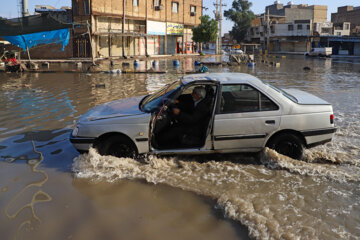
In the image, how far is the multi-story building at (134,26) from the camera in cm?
3706

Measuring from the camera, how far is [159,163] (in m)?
5.53

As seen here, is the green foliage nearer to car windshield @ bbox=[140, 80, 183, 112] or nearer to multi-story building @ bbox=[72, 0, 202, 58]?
multi-story building @ bbox=[72, 0, 202, 58]

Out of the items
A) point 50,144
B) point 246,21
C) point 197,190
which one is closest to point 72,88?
point 50,144

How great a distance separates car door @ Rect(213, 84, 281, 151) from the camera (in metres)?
5.43

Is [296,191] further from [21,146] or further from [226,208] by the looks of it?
[21,146]

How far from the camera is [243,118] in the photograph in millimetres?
5453

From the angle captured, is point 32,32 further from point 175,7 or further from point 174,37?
point 174,37

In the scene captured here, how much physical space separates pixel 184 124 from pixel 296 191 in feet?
6.81

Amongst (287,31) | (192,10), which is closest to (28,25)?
(192,10)

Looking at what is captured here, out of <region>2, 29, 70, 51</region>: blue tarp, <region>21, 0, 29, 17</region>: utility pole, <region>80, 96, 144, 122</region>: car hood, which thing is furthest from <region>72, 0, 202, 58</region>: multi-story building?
<region>80, 96, 144, 122</region>: car hood

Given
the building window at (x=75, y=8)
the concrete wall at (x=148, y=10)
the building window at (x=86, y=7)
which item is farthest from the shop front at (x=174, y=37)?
the building window at (x=75, y=8)

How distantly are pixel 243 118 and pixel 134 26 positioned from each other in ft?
133

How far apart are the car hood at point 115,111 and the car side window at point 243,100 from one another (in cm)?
146

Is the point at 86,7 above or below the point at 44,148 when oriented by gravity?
above
